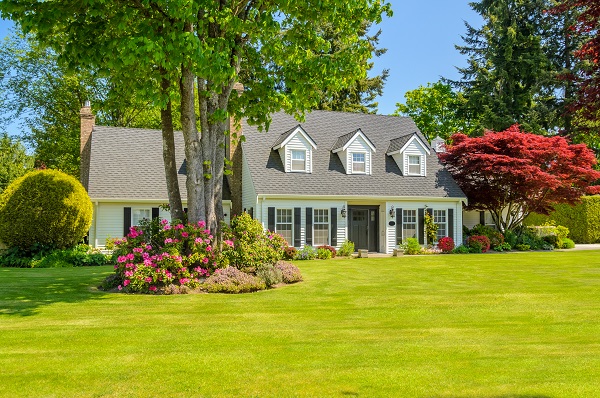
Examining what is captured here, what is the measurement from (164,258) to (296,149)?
1243 centimetres

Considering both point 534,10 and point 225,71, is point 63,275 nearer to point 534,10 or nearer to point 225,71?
point 225,71

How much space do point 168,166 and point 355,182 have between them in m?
12.1

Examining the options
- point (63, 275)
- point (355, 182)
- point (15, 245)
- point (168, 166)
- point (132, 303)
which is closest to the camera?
point (132, 303)

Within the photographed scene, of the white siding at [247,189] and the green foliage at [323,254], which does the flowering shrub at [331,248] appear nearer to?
the green foliage at [323,254]

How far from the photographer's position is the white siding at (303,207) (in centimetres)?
2092

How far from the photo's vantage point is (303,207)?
71.3 ft

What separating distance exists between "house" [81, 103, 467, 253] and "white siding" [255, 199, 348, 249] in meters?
0.05

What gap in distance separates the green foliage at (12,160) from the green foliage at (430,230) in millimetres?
25071

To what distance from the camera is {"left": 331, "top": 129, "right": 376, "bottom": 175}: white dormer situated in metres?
23.7

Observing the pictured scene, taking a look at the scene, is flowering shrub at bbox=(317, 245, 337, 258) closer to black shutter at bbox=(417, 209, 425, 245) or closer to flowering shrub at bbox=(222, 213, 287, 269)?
black shutter at bbox=(417, 209, 425, 245)

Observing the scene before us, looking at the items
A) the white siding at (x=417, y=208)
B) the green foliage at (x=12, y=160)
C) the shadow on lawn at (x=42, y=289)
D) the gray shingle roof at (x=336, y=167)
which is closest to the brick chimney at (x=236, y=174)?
Answer: the gray shingle roof at (x=336, y=167)

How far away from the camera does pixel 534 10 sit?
3603 centimetres

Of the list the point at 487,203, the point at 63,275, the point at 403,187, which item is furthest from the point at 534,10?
the point at 63,275

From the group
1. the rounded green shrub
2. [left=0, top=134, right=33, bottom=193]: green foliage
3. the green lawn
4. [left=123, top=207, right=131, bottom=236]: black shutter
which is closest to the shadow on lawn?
the green lawn
